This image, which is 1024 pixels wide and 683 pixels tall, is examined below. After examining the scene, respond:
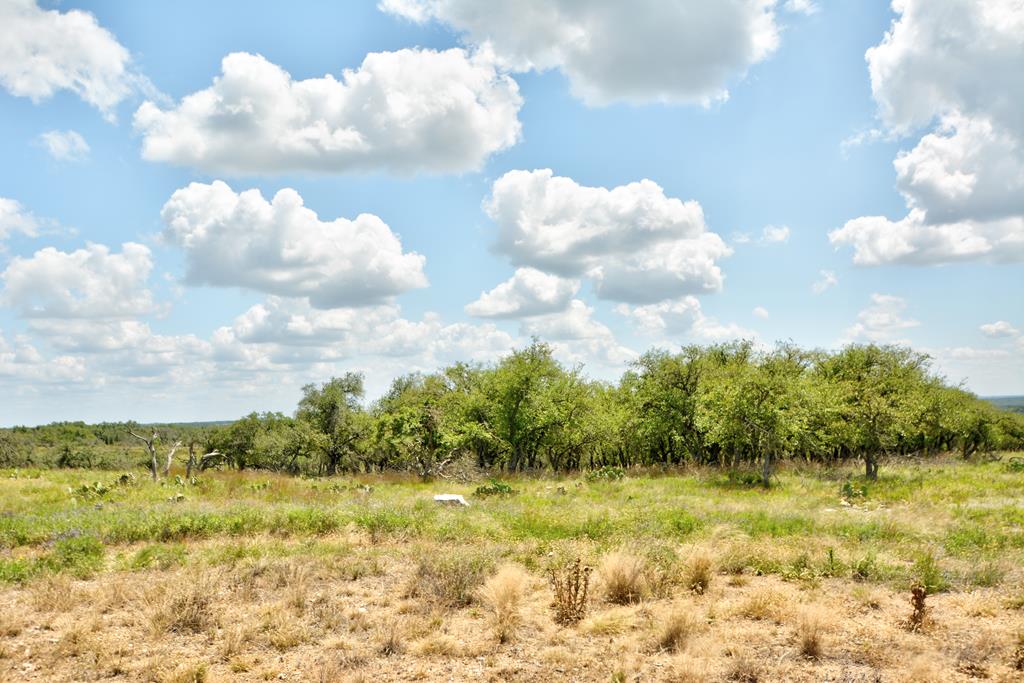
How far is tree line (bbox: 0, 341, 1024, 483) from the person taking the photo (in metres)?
26.6

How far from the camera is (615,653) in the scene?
717 cm

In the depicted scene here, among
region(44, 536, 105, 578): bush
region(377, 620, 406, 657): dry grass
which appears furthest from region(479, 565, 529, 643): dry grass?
region(44, 536, 105, 578): bush

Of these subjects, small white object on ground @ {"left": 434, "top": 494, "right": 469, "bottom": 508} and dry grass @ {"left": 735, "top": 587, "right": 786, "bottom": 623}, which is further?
small white object on ground @ {"left": 434, "top": 494, "right": 469, "bottom": 508}

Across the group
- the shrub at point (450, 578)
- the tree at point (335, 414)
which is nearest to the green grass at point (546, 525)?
the shrub at point (450, 578)

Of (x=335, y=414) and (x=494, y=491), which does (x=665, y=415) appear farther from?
(x=335, y=414)

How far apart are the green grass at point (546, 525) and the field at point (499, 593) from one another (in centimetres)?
9

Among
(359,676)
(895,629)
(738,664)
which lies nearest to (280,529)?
(359,676)

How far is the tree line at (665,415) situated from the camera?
2658cm

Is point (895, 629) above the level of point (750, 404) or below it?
below

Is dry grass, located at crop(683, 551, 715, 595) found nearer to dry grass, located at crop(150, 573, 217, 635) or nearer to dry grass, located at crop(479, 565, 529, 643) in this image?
dry grass, located at crop(479, 565, 529, 643)

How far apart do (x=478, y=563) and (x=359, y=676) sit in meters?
3.96

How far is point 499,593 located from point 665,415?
35249 millimetres

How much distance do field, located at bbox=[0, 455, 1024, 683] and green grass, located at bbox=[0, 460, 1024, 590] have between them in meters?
0.09

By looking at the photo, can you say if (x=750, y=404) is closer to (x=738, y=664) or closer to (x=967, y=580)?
(x=967, y=580)
